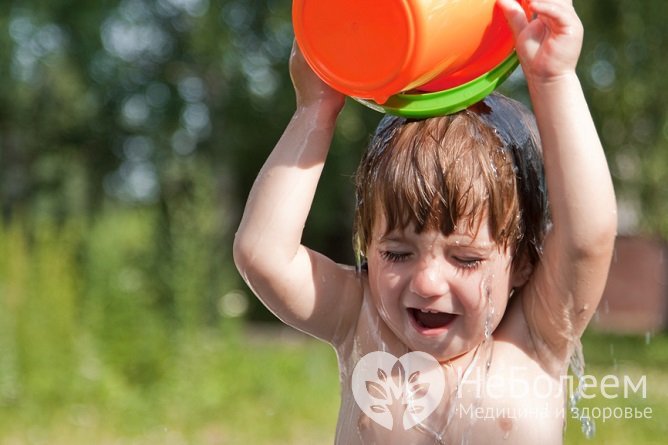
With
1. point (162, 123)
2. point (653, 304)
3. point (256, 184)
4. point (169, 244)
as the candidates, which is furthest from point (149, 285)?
point (653, 304)

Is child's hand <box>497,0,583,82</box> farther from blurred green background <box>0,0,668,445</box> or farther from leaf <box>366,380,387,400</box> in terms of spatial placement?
blurred green background <box>0,0,668,445</box>

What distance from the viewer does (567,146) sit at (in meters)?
1.95

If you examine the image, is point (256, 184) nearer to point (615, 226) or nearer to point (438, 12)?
point (438, 12)

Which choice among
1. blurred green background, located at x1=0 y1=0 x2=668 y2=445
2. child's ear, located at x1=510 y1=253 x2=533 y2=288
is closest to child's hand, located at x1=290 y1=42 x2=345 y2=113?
child's ear, located at x1=510 y1=253 x2=533 y2=288

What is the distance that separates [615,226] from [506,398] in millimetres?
468

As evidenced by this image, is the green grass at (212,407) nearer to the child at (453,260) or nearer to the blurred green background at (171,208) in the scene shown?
the blurred green background at (171,208)

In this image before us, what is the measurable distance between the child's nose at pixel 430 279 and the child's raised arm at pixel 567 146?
0.25 m

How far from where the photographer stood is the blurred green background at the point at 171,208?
23.5 ft

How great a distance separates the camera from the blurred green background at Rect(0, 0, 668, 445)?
23.5 ft

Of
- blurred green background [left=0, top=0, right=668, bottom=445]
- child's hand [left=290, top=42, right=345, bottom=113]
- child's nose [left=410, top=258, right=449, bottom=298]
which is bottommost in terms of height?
blurred green background [left=0, top=0, right=668, bottom=445]

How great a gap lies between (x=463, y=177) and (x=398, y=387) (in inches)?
Result: 21.1

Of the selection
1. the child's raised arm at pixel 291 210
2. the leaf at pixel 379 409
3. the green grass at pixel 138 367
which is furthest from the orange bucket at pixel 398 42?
the green grass at pixel 138 367

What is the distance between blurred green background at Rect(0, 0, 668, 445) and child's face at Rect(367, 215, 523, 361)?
2970mm

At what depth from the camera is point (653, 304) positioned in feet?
54.2
